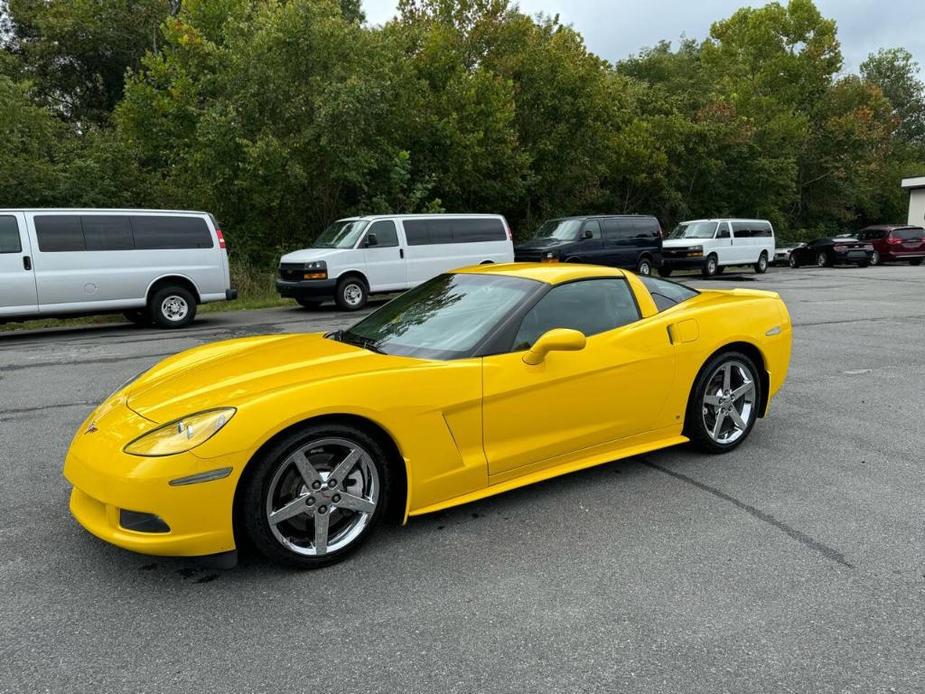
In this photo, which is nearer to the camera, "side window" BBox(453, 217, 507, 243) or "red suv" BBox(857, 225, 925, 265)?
"side window" BBox(453, 217, 507, 243)

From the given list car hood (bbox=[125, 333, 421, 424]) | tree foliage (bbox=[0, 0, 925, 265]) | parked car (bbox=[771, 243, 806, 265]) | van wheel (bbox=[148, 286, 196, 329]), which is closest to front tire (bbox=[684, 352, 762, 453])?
car hood (bbox=[125, 333, 421, 424])

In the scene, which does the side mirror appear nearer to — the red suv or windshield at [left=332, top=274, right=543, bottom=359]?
windshield at [left=332, top=274, right=543, bottom=359]

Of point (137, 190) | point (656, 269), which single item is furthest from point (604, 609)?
point (137, 190)

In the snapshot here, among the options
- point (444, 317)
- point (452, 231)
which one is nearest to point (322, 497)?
point (444, 317)

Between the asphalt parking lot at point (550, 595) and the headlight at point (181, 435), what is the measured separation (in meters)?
0.59

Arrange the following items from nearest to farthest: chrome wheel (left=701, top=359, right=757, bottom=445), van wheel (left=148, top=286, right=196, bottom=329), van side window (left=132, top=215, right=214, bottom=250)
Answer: chrome wheel (left=701, top=359, right=757, bottom=445) → van side window (left=132, top=215, right=214, bottom=250) → van wheel (left=148, top=286, right=196, bottom=329)

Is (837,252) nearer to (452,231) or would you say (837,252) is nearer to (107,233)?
(452,231)

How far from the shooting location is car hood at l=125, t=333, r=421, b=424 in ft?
10.0

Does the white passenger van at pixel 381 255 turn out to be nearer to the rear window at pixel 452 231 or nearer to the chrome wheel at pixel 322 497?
the rear window at pixel 452 231

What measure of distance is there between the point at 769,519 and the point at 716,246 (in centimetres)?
2035

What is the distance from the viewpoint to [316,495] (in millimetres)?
3008

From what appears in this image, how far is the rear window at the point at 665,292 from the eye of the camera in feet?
14.5

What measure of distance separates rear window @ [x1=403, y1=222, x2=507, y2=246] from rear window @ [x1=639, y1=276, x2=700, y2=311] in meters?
10.6

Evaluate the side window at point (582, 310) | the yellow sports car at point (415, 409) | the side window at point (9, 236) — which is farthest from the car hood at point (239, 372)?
the side window at point (9, 236)
